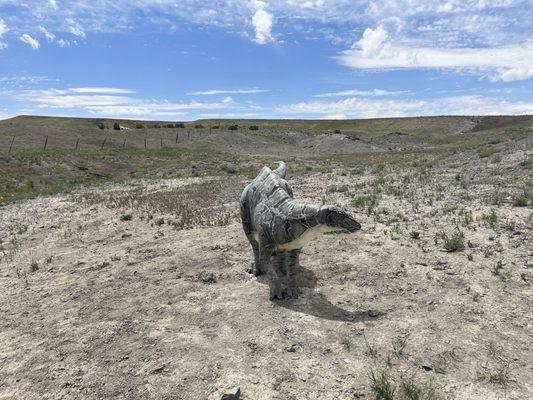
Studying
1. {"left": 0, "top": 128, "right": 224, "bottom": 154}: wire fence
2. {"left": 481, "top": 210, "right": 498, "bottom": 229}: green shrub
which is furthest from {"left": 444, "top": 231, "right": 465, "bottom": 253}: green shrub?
{"left": 0, "top": 128, "right": 224, "bottom": 154}: wire fence

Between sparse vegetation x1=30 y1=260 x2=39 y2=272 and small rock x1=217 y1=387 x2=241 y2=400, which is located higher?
small rock x1=217 y1=387 x2=241 y2=400

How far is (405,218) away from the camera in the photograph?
11898 millimetres

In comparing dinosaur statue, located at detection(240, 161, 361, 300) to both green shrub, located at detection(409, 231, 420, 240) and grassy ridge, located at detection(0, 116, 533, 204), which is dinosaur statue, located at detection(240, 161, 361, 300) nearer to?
green shrub, located at detection(409, 231, 420, 240)

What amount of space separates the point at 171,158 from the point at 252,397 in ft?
145

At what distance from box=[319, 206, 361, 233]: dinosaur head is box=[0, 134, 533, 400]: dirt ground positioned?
1.66 meters

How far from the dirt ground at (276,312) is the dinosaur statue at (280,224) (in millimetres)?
446

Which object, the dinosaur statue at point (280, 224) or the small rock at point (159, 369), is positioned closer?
the small rock at point (159, 369)

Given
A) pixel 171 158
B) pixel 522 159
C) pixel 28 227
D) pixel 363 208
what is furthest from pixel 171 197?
pixel 171 158

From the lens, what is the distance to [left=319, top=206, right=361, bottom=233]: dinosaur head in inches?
247

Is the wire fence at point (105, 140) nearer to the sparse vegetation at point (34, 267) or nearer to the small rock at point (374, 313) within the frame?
the sparse vegetation at point (34, 267)

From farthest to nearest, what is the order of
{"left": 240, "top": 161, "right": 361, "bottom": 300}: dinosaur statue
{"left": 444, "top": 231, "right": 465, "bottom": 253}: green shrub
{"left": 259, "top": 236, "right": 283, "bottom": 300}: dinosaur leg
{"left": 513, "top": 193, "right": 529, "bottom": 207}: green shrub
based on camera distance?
{"left": 513, "top": 193, "right": 529, "bottom": 207}: green shrub, {"left": 444, "top": 231, "right": 465, "bottom": 253}: green shrub, {"left": 259, "top": 236, "right": 283, "bottom": 300}: dinosaur leg, {"left": 240, "top": 161, "right": 361, "bottom": 300}: dinosaur statue

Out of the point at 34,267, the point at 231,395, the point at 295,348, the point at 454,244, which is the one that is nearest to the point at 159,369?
the point at 231,395

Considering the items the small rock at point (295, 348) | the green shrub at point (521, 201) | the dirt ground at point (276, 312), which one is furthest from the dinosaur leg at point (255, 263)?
the green shrub at point (521, 201)

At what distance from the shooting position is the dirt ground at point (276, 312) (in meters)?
5.62
